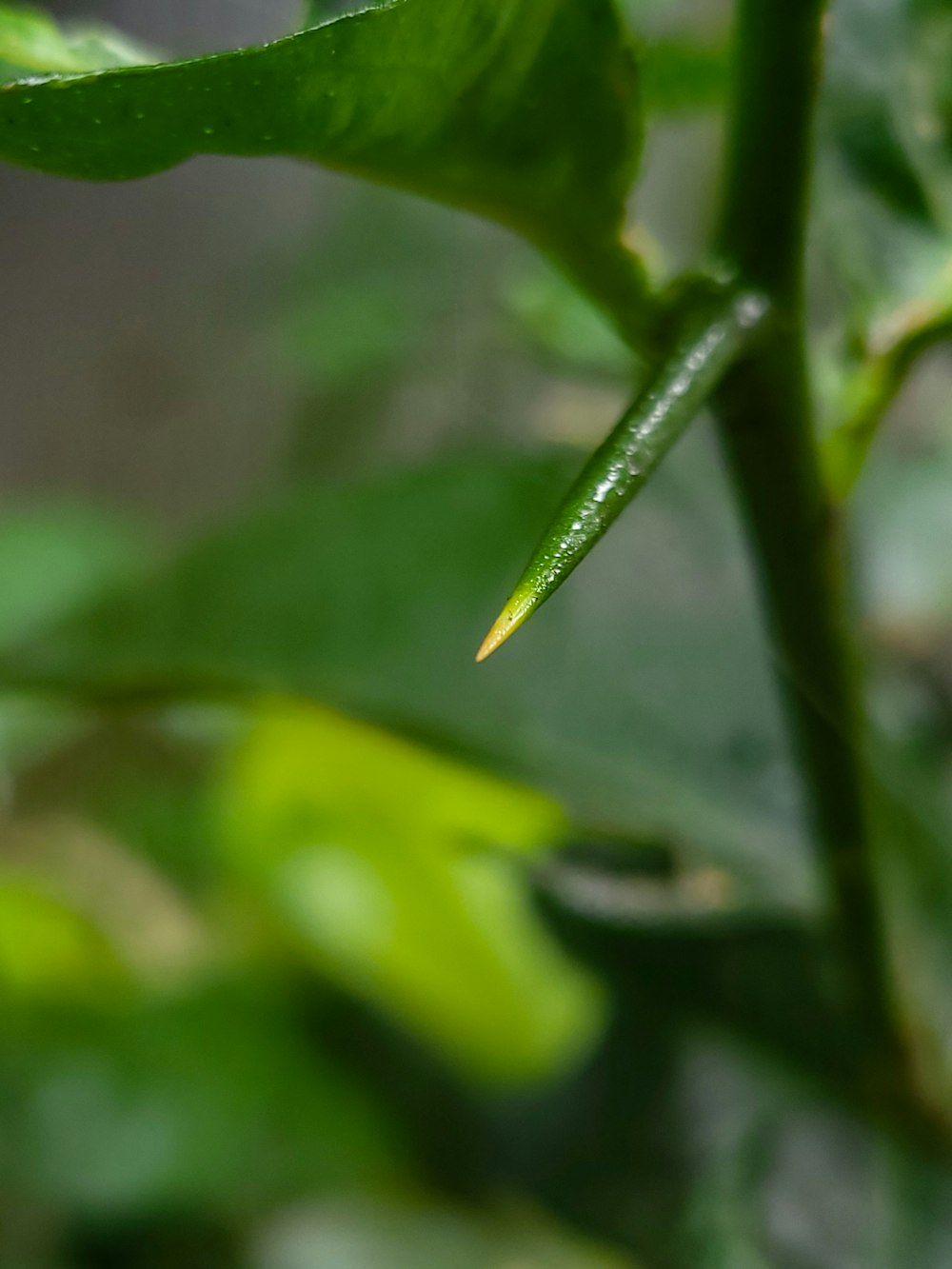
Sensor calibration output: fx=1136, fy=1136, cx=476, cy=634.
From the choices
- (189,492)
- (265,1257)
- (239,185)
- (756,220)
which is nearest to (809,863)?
→ (756,220)

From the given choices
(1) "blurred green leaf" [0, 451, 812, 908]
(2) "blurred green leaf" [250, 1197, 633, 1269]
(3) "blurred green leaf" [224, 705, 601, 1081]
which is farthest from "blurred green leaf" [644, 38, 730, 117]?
(2) "blurred green leaf" [250, 1197, 633, 1269]

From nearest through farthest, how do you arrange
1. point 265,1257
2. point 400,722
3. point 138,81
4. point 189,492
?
point 138,81 → point 400,722 → point 265,1257 → point 189,492

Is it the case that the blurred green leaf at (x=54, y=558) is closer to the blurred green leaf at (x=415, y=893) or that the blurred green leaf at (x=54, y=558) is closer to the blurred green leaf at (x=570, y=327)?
the blurred green leaf at (x=415, y=893)

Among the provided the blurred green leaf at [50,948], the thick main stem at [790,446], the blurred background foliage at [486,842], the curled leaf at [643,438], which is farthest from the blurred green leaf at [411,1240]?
the curled leaf at [643,438]

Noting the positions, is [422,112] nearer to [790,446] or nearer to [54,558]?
[790,446]

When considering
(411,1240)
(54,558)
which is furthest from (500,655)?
(54,558)

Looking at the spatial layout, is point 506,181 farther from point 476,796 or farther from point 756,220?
point 476,796
